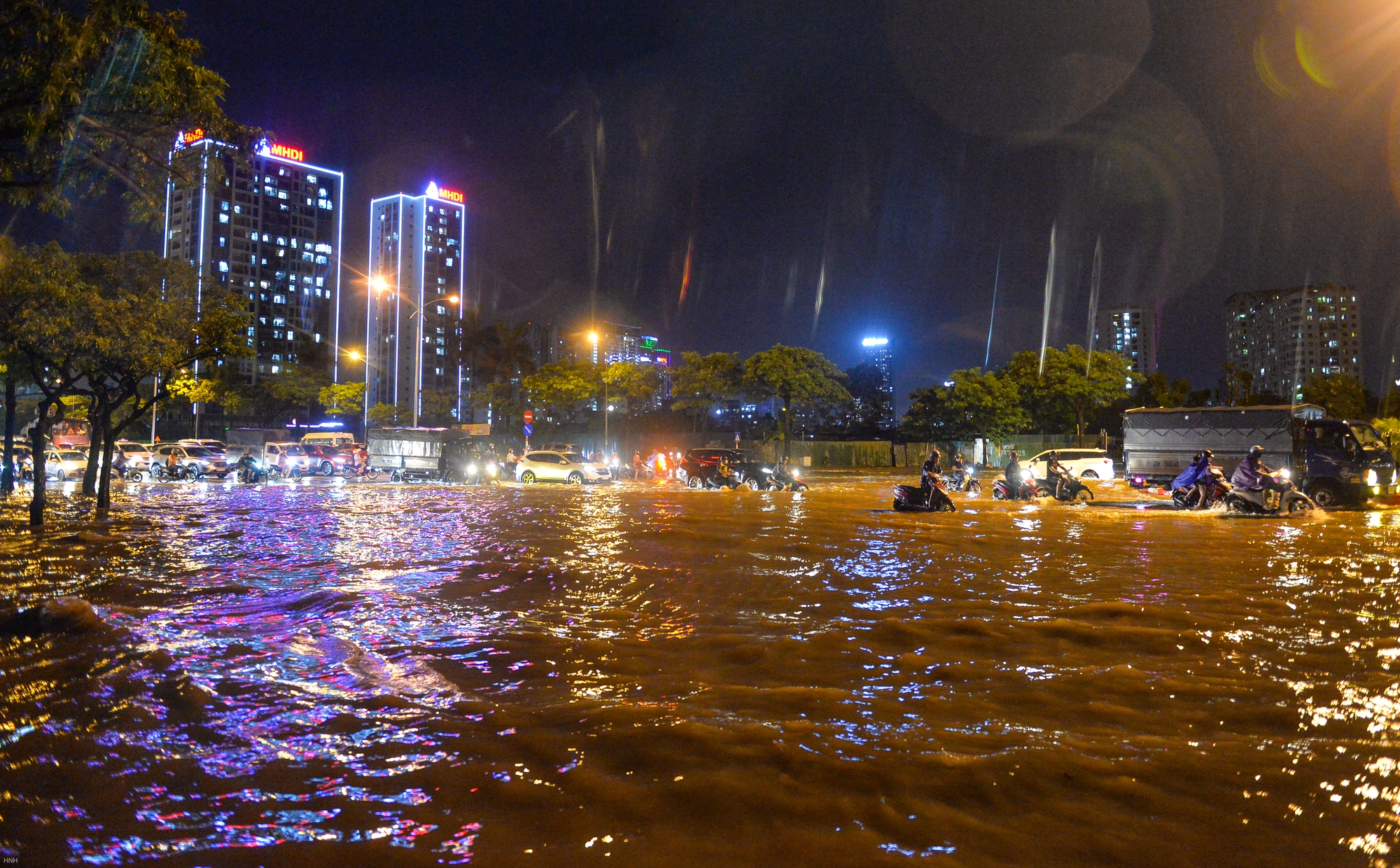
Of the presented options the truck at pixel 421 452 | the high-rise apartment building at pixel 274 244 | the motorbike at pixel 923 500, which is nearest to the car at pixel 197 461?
the truck at pixel 421 452

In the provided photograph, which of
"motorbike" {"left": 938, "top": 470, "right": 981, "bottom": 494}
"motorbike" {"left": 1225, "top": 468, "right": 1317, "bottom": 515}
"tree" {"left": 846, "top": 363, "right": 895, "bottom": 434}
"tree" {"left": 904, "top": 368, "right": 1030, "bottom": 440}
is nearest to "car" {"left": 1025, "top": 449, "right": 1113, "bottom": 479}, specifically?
"motorbike" {"left": 938, "top": 470, "right": 981, "bottom": 494}

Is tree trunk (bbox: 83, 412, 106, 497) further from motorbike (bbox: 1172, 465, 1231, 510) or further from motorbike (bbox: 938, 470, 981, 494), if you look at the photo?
motorbike (bbox: 1172, 465, 1231, 510)

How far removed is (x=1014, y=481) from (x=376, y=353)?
123544 millimetres

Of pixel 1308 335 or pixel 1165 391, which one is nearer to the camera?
pixel 1165 391

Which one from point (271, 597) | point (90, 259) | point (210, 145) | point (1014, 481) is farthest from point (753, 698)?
point (90, 259)

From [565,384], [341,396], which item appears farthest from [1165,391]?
[341,396]

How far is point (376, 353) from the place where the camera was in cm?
13062

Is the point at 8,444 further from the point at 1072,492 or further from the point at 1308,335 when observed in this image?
the point at 1308,335

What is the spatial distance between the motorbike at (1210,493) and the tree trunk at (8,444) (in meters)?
30.9

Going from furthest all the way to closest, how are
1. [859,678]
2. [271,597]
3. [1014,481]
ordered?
[1014,481] → [271,597] → [859,678]

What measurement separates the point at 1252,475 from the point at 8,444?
3375 cm

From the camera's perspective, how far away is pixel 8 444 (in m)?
25.3

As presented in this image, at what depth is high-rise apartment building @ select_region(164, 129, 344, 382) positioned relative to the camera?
119 metres

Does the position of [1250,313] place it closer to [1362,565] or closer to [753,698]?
[1362,565]
